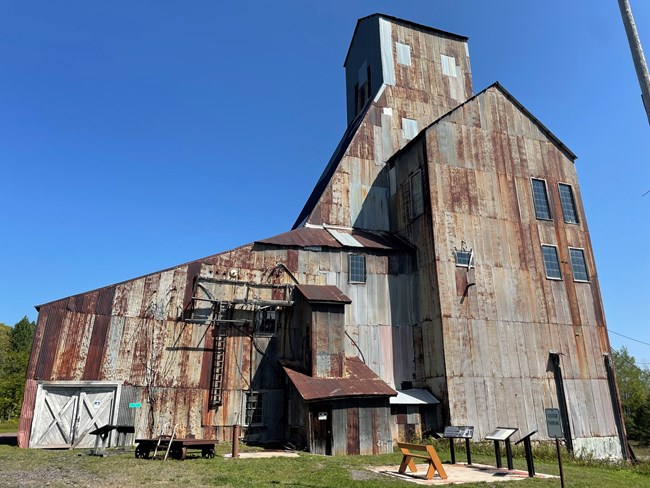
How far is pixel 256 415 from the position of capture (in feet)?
63.2

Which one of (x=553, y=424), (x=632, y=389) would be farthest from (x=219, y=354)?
(x=632, y=389)

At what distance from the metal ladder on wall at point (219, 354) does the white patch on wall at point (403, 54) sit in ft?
69.9

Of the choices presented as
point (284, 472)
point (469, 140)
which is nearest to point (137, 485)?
point (284, 472)

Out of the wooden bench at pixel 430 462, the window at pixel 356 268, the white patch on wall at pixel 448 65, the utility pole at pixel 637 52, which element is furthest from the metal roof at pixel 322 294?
the white patch on wall at pixel 448 65

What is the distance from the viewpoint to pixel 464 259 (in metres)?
21.8

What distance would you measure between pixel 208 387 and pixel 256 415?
2.36 m

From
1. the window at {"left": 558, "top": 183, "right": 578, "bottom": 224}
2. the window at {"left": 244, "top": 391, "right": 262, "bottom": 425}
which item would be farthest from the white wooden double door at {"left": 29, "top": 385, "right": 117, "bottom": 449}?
the window at {"left": 558, "top": 183, "right": 578, "bottom": 224}

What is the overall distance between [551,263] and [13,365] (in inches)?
2274

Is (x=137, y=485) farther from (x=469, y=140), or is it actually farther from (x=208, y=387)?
(x=469, y=140)

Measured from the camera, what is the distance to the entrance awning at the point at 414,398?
1928 cm

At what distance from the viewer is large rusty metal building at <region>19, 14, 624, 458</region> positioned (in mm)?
17609

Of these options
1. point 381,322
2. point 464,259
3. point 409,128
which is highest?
point 409,128

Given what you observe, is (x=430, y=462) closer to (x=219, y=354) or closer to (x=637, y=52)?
(x=637, y=52)

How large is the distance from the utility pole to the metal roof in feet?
41.9
